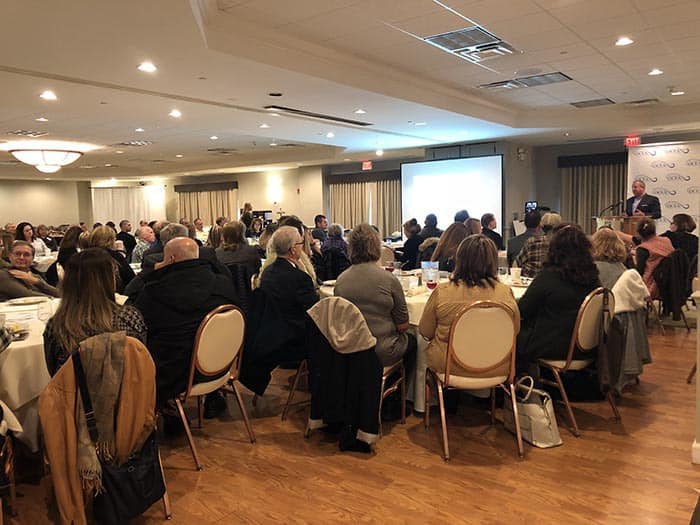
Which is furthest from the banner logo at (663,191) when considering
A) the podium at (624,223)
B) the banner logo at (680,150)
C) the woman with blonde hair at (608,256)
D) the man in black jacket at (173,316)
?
the man in black jacket at (173,316)

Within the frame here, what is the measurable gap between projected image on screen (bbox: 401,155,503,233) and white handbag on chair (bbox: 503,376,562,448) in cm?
797

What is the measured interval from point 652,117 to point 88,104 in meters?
8.34

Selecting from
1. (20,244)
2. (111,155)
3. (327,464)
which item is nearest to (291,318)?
(327,464)

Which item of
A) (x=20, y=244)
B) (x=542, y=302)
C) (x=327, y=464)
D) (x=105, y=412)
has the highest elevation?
(x=20, y=244)

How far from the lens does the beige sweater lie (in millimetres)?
3259

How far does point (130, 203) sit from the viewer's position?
1934cm

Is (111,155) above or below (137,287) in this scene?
above

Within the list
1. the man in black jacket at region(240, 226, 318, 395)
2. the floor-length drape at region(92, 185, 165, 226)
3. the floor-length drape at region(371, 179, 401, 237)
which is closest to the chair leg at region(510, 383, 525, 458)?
the man in black jacket at region(240, 226, 318, 395)

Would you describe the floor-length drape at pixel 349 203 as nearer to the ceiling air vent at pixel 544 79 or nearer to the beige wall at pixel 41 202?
the ceiling air vent at pixel 544 79

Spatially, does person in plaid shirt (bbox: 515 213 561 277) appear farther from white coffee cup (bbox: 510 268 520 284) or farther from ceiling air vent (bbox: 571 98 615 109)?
ceiling air vent (bbox: 571 98 615 109)

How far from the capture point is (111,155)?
12.8m

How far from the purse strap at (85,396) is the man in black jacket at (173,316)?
78 centimetres

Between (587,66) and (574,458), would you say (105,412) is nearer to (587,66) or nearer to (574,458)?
(574,458)

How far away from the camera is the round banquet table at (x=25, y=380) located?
2.85 meters
